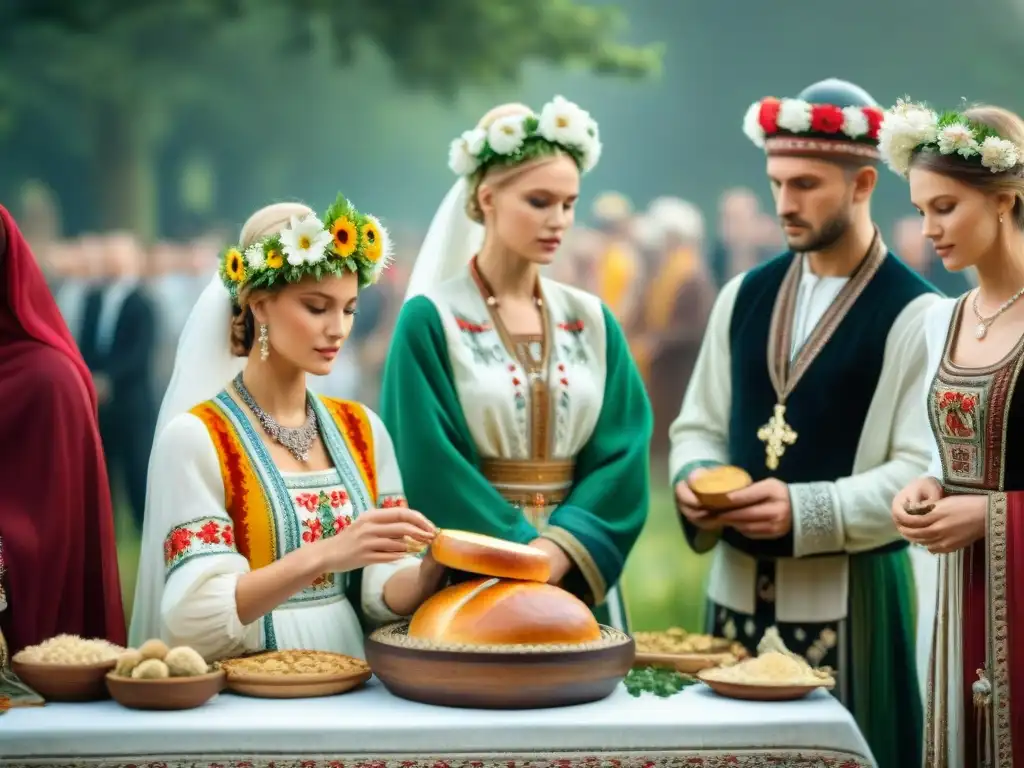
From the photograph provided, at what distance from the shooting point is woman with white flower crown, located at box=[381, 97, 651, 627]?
3.97 m

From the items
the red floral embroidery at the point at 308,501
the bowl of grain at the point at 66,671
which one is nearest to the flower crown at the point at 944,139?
the red floral embroidery at the point at 308,501

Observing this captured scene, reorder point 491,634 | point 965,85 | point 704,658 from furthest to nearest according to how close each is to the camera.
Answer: point 965,85 < point 704,658 < point 491,634

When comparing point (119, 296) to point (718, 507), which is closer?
point (718, 507)

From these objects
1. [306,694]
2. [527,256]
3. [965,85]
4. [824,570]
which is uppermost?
[965,85]

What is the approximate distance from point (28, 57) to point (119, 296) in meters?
1.59

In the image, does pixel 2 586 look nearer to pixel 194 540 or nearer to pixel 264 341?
pixel 194 540

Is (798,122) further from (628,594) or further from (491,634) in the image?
(628,594)

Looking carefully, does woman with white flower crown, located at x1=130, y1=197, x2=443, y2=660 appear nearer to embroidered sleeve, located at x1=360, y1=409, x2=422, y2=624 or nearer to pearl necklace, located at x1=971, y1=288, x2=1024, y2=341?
embroidered sleeve, located at x1=360, y1=409, x2=422, y2=624

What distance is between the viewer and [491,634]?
2.99m

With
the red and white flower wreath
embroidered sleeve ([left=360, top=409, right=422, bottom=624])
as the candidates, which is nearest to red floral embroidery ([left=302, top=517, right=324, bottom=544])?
embroidered sleeve ([left=360, top=409, right=422, bottom=624])

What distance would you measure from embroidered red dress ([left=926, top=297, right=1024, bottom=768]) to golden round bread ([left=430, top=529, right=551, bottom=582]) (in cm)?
105

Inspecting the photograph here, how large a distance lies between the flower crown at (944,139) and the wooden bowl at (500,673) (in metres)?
1.44

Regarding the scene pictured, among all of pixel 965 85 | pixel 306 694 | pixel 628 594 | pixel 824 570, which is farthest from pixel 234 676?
pixel 965 85

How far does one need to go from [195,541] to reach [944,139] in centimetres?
197
